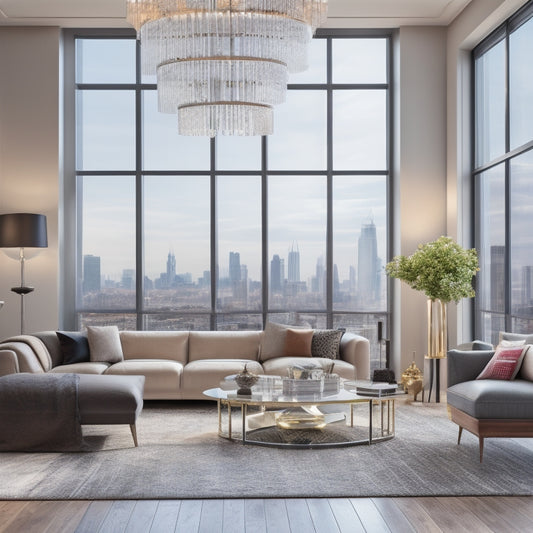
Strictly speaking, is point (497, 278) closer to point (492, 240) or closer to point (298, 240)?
point (492, 240)

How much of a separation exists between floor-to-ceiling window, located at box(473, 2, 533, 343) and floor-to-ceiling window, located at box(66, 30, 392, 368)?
121 centimetres

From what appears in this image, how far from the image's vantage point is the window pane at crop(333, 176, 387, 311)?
8.27 m

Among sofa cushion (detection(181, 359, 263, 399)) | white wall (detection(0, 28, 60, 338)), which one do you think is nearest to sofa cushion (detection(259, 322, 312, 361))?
sofa cushion (detection(181, 359, 263, 399))

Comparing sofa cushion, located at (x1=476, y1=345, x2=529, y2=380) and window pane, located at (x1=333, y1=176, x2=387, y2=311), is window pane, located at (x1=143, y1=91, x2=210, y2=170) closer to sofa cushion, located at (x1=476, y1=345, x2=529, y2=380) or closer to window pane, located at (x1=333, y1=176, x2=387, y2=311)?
window pane, located at (x1=333, y1=176, x2=387, y2=311)

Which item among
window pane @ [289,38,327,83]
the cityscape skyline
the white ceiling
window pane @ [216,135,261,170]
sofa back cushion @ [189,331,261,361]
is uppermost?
the white ceiling

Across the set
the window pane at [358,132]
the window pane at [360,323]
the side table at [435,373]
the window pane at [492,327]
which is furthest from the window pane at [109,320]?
the window pane at [492,327]

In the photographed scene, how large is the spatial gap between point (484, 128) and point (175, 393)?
13.0ft

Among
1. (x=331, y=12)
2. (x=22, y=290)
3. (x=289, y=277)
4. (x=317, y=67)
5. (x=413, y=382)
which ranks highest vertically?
(x=331, y=12)

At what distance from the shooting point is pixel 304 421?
5730 millimetres

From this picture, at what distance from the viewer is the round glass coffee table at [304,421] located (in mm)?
5152

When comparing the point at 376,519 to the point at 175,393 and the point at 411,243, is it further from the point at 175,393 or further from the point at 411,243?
the point at 411,243

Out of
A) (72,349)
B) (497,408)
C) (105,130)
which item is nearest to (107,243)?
(105,130)

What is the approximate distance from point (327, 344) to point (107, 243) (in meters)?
2.74

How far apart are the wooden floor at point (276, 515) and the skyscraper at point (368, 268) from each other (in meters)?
4.36
